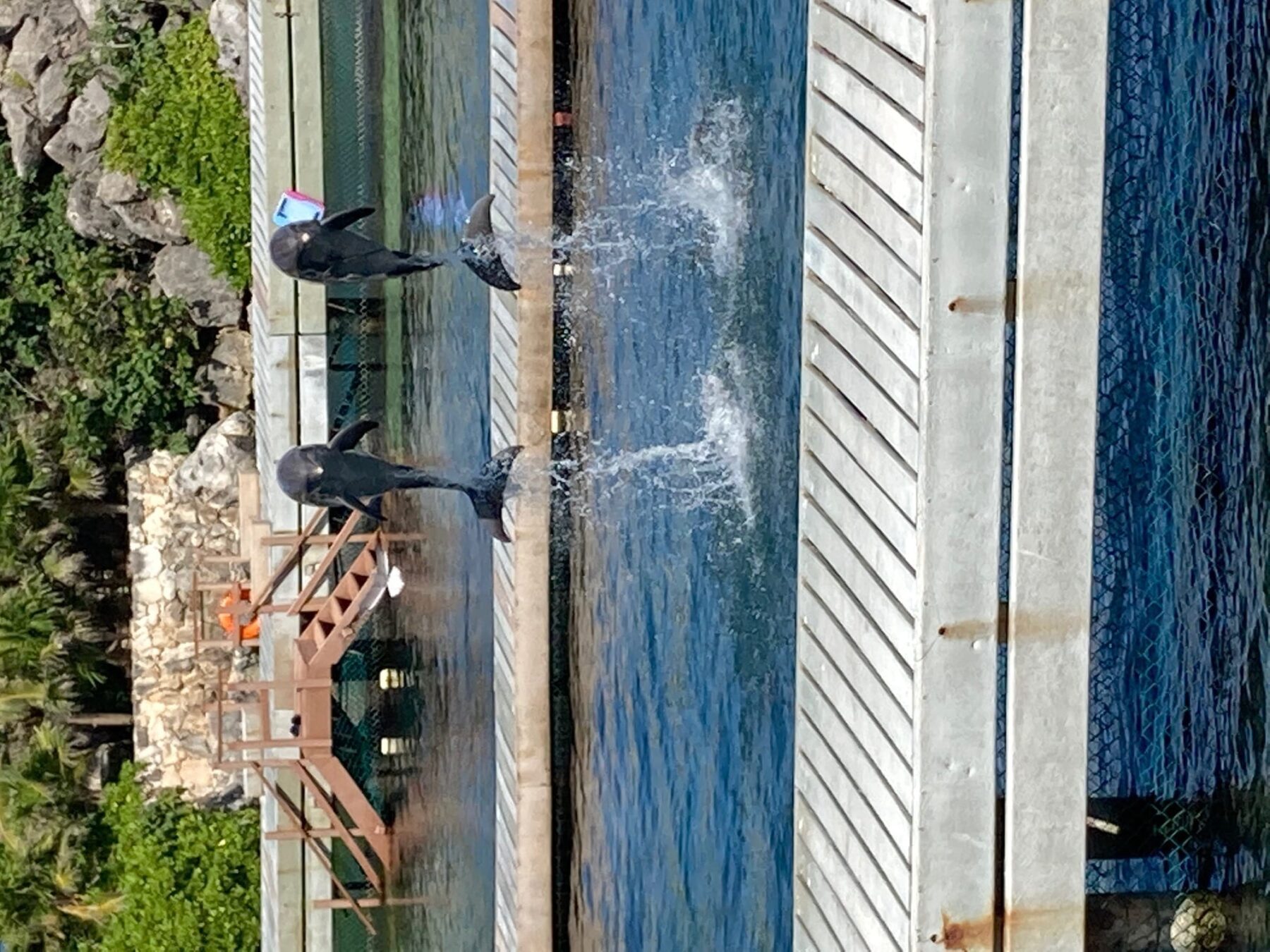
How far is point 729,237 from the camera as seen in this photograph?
1051 cm

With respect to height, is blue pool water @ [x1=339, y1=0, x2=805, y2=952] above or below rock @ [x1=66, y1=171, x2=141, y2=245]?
below

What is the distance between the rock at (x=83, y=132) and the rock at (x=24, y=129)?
0.23 metres

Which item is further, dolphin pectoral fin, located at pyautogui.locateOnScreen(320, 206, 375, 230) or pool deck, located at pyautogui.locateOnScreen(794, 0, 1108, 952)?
dolphin pectoral fin, located at pyautogui.locateOnScreen(320, 206, 375, 230)

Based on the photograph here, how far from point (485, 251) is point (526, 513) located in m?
1.87

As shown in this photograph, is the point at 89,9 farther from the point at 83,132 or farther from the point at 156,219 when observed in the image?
the point at 156,219

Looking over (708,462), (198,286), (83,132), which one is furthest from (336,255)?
(83,132)

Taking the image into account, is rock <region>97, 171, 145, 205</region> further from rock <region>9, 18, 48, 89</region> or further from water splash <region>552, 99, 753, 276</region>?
water splash <region>552, 99, 753, 276</region>

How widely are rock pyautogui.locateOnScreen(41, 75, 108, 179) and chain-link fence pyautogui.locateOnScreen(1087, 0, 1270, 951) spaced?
16.5m

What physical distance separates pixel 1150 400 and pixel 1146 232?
0.71 m

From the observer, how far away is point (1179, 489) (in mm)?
7875

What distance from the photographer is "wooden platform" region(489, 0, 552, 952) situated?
12016mm

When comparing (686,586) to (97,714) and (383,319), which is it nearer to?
(383,319)

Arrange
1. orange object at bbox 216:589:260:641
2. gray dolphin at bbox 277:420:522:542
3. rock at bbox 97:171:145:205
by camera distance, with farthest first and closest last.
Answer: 1. rock at bbox 97:171:145:205
2. orange object at bbox 216:589:260:641
3. gray dolphin at bbox 277:420:522:542

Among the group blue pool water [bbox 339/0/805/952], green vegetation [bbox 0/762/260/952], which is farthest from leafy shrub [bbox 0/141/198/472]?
blue pool water [bbox 339/0/805/952]
